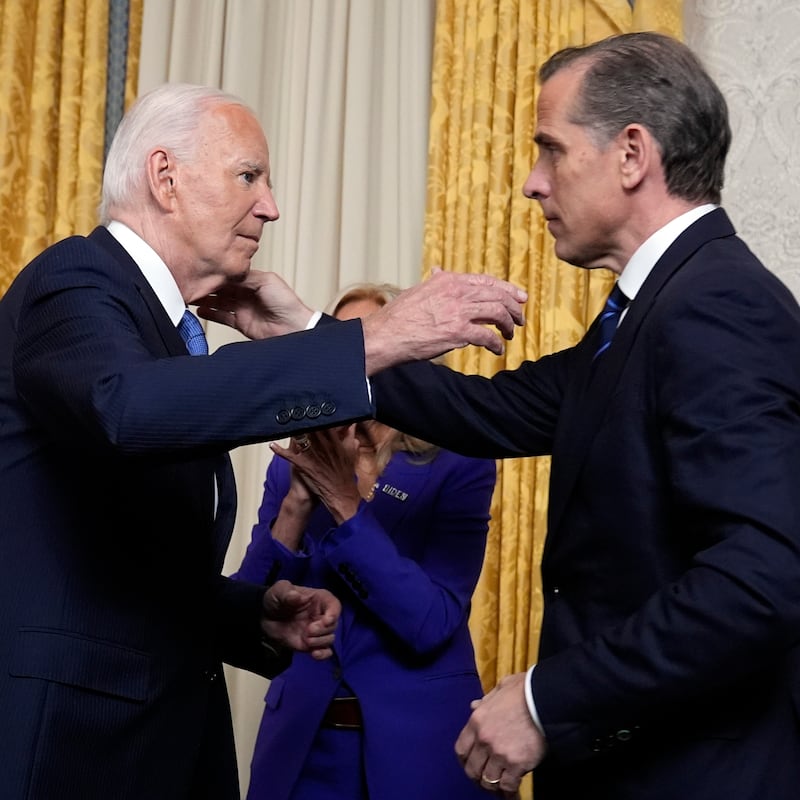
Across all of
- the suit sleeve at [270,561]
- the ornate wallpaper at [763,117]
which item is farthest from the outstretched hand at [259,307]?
the ornate wallpaper at [763,117]

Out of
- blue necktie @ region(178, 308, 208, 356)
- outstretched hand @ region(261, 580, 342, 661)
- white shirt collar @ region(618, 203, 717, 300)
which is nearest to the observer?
white shirt collar @ region(618, 203, 717, 300)

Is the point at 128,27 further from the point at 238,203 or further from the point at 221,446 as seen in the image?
the point at 221,446

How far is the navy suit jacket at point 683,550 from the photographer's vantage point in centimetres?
162

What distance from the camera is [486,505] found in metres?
2.78

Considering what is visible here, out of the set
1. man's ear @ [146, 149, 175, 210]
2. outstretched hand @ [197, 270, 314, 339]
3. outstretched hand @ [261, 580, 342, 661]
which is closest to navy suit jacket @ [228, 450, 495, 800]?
outstretched hand @ [261, 580, 342, 661]

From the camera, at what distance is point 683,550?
1.76 meters

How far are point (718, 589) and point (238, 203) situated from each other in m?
1.06

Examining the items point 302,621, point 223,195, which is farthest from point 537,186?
point 302,621

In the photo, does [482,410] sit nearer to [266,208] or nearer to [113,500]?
[266,208]

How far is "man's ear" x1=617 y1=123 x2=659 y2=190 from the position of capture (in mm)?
2004

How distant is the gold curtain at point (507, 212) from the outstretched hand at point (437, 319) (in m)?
1.81

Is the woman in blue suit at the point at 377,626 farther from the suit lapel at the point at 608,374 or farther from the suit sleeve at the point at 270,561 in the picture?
the suit lapel at the point at 608,374

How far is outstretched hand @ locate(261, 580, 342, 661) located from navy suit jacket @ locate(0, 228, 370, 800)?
1.01 ft

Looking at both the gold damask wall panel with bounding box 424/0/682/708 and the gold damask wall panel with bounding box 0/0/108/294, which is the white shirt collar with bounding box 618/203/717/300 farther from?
the gold damask wall panel with bounding box 0/0/108/294
